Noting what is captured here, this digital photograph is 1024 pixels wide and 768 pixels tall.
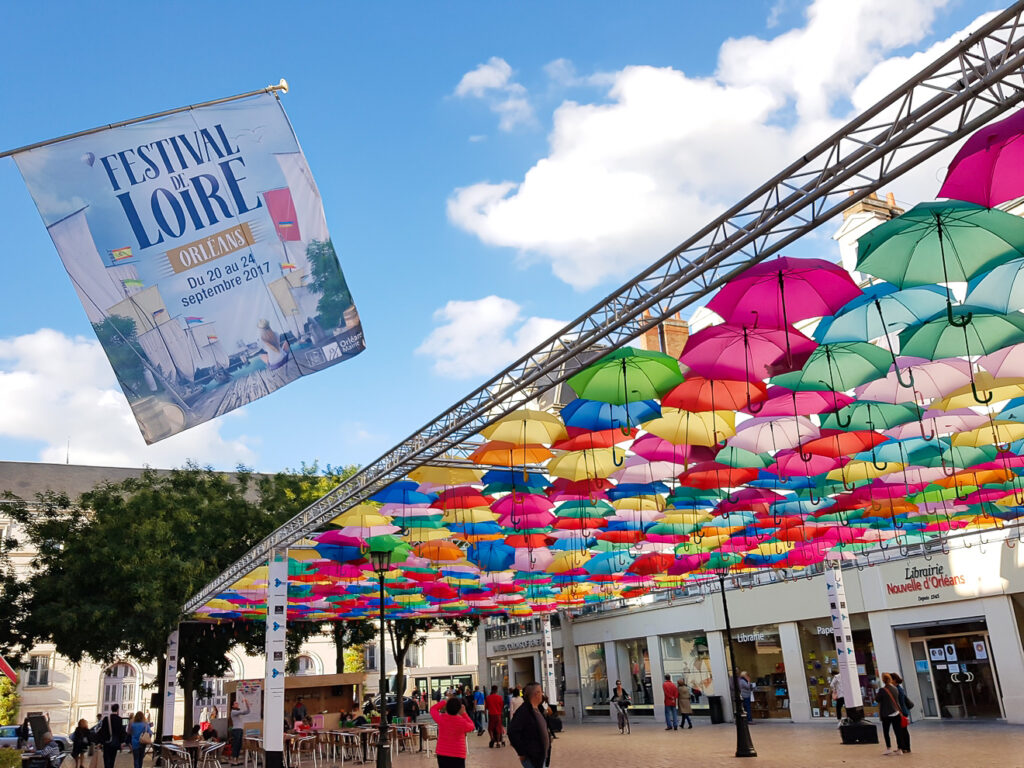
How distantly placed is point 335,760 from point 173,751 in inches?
181

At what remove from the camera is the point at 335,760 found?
23.2m

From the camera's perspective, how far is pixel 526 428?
13.5 m

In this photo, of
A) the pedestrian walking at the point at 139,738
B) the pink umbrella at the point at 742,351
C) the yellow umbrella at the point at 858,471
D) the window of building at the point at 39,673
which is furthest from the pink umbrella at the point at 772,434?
the window of building at the point at 39,673

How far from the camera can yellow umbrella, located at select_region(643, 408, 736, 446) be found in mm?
13906

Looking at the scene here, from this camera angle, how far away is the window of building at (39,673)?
4578 cm

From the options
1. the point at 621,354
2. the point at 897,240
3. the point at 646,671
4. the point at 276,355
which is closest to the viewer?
the point at 276,355

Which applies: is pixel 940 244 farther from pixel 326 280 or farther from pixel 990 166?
pixel 326 280

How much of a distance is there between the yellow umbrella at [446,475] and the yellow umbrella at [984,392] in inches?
303

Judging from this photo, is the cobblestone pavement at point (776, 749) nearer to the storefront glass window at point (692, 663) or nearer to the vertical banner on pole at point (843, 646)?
the vertical banner on pole at point (843, 646)

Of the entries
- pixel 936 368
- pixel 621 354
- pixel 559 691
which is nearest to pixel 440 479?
pixel 621 354

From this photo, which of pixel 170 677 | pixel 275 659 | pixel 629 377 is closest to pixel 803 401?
pixel 629 377

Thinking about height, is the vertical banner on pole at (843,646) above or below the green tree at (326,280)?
below

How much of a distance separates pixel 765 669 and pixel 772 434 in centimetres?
1788

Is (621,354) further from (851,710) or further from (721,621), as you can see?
(721,621)
